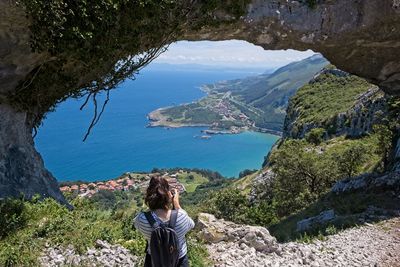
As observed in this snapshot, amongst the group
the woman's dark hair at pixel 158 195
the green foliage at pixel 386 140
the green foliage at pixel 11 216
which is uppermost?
the woman's dark hair at pixel 158 195

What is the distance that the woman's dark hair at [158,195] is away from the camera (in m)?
5.31

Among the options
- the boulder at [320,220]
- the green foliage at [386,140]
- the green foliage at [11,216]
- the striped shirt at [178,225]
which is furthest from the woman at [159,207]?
the green foliage at [386,140]

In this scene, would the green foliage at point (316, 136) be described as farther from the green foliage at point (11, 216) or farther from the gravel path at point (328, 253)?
the green foliage at point (11, 216)

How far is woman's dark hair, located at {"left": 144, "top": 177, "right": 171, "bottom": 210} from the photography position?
209 inches

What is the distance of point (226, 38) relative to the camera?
15492 mm

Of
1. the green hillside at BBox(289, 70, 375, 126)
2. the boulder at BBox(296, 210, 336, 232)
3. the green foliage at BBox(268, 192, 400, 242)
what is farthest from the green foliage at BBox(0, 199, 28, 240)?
the green hillside at BBox(289, 70, 375, 126)

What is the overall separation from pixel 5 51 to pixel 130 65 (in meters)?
3.80

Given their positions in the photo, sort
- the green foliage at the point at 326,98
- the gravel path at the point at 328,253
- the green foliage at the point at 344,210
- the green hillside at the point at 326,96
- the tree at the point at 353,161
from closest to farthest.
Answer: the gravel path at the point at 328,253, the green foliage at the point at 344,210, the tree at the point at 353,161, the green foliage at the point at 326,98, the green hillside at the point at 326,96

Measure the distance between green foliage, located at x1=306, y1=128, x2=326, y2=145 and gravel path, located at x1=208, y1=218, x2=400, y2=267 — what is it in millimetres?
44122

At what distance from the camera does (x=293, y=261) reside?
970 centimetres

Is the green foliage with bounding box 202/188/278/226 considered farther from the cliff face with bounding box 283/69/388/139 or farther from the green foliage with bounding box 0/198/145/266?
the green foliage with bounding box 0/198/145/266

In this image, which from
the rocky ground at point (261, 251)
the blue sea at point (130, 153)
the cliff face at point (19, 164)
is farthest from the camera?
the blue sea at point (130, 153)

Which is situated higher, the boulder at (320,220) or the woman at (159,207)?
the woman at (159,207)

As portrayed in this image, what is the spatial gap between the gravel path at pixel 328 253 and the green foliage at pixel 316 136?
44122mm
